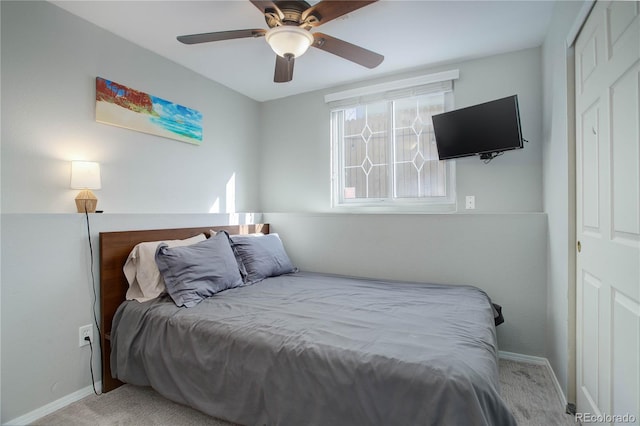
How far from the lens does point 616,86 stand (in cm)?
124

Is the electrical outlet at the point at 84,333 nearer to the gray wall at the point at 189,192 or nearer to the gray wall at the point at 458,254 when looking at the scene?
the gray wall at the point at 189,192

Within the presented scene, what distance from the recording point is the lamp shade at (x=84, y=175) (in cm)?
200

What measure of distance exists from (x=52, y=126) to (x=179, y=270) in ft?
3.98

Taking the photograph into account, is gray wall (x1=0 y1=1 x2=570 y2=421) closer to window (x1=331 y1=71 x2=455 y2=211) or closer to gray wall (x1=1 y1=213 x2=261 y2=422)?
gray wall (x1=1 y1=213 x2=261 y2=422)

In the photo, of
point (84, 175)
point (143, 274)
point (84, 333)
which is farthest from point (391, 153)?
point (84, 333)

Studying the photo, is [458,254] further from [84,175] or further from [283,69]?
[84,175]

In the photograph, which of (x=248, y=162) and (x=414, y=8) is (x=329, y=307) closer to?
(x=414, y=8)

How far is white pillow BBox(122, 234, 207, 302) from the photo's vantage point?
2.12 m

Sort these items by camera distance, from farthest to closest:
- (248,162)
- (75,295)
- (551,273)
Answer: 1. (248,162)
2. (551,273)
3. (75,295)

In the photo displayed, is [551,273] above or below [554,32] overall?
below

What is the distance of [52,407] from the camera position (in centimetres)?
183

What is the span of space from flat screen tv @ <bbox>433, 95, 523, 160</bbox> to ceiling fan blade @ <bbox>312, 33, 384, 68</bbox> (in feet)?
3.25

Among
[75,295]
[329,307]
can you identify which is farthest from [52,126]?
[329,307]

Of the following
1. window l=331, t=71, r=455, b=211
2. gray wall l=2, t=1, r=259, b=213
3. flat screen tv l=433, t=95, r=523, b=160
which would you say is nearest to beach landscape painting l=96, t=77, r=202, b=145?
gray wall l=2, t=1, r=259, b=213
